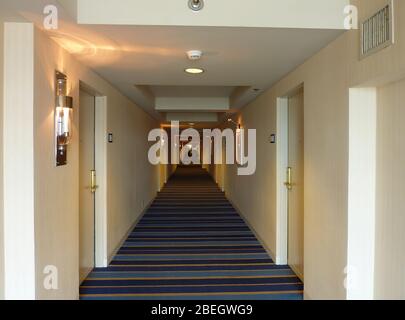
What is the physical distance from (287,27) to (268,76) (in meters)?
1.57

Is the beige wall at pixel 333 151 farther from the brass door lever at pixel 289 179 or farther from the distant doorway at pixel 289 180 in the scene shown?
the brass door lever at pixel 289 179

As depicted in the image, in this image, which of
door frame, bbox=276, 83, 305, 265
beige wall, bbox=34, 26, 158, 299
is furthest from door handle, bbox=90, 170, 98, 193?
door frame, bbox=276, 83, 305, 265

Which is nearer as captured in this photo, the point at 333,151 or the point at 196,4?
the point at 196,4

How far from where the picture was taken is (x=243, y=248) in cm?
485

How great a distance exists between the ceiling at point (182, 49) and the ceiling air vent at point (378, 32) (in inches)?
11.9

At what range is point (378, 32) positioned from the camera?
6.27 feet

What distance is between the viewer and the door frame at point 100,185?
4.02 metres

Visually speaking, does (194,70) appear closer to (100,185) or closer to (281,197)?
(100,185)

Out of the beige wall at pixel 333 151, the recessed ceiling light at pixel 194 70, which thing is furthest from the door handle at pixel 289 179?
the recessed ceiling light at pixel 194 70

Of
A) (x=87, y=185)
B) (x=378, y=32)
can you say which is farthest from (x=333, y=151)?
(x=87, y=185)

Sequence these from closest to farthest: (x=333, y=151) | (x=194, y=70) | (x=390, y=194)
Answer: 1. (x=390, y=194)
2. (x=333, y=151)
3. (x=194, y=70)

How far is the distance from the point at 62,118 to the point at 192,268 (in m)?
2.34
